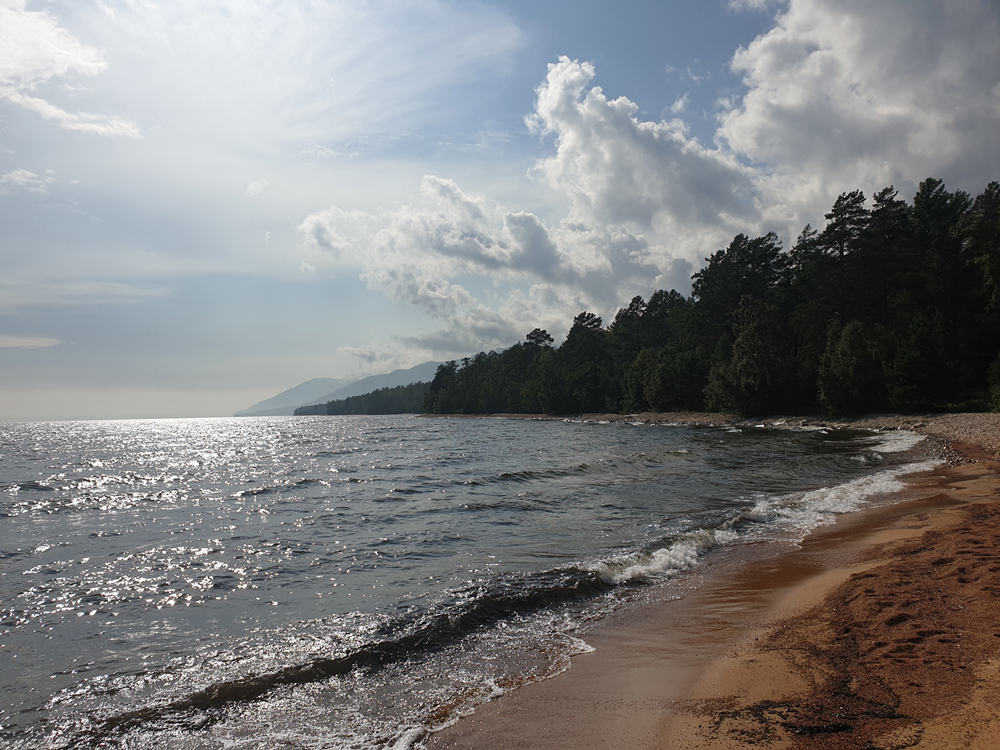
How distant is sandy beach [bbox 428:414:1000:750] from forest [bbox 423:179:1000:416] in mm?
43819

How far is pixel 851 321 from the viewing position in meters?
55.8

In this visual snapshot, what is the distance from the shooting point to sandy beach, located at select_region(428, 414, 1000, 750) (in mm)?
4375

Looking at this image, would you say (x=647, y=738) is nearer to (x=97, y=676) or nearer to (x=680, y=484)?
(x=97, y=676)

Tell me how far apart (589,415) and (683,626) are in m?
105

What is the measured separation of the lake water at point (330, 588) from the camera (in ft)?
19.0

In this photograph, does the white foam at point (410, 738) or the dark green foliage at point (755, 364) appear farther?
the dark green foliage at point (755, 364)

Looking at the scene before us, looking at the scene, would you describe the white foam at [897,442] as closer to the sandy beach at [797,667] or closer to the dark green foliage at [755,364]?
the dark green foliage at [755,364]

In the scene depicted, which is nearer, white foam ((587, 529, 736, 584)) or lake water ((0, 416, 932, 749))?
lake water ((0, 416, 932, 749))

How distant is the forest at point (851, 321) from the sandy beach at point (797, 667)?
43819 millimetres

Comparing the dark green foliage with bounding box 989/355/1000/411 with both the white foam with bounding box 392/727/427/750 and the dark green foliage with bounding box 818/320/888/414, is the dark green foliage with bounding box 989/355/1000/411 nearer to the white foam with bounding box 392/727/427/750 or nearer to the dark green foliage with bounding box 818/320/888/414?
the dark green foliage with bounding box 818/320/888/414

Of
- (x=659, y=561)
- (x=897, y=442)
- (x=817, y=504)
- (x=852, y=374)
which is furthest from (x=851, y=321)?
(x=659, y=561)

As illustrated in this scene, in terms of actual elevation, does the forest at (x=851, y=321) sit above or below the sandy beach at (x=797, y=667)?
above

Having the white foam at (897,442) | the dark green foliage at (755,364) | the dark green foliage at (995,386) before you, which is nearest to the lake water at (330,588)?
the white foam at (897,442)

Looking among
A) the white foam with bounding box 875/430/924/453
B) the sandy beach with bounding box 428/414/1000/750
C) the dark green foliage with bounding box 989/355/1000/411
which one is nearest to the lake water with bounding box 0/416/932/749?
the sandy beach with bounding box 428/414/1000/750
